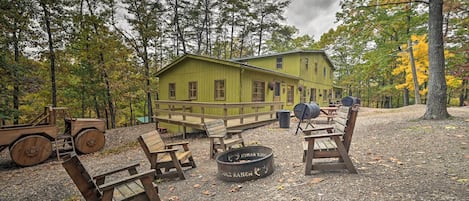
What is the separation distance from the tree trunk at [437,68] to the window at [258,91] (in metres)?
7.27

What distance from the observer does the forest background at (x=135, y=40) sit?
31.7ft

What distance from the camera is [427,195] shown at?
2357mm

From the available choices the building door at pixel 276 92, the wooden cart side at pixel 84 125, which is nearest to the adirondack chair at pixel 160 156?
the wooden cart side at pixel 84 125

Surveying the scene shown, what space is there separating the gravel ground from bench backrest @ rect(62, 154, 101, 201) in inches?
53.1

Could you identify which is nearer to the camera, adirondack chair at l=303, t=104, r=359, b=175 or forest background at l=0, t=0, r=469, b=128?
adirondack chair at l=303, t=104, r=359, b=175

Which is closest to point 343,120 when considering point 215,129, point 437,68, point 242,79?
point 215,129

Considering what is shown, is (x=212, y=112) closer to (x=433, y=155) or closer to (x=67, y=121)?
(x=67, y=121)

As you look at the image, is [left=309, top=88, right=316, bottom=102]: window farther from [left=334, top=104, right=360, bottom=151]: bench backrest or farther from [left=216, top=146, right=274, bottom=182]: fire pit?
[left=216, top=146, right=274, bottom=182]: fire pit

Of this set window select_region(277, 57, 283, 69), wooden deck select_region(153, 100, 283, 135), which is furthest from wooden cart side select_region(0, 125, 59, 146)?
window select_region(277, 57, 283, 69)

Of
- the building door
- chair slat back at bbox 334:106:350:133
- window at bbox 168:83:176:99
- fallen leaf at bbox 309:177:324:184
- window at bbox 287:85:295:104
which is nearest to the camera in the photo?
fallen leaf at bbox 309:177:324:184

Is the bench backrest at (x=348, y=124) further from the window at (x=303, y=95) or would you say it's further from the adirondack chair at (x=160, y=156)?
the window at (x=303, y=95)


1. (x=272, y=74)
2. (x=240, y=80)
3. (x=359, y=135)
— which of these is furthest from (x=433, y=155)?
(x=272, y=74)

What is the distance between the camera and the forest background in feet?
31.7

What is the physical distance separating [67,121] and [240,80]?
25.0ft
